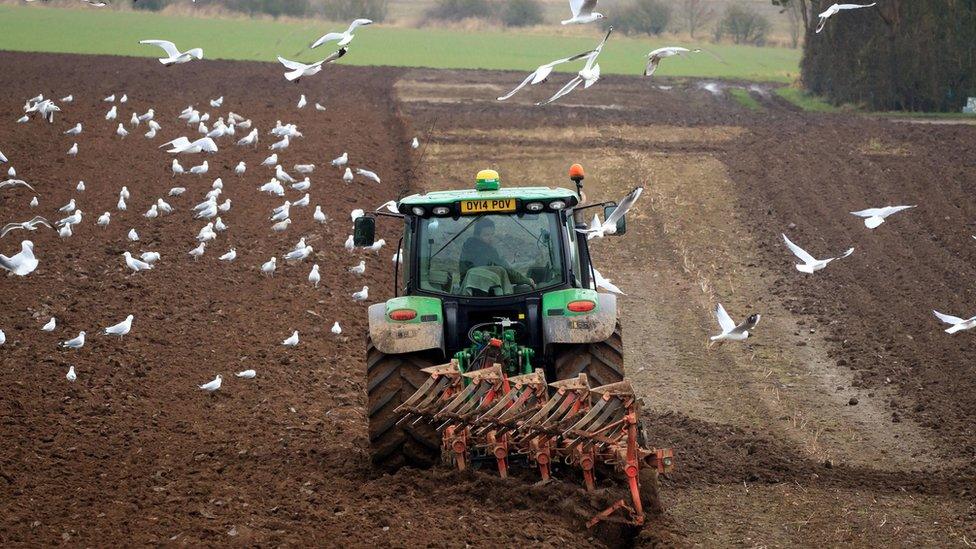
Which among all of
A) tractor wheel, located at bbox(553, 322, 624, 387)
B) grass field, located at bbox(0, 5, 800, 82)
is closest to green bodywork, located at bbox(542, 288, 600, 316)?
tractor wheel, located at bbox(553, 322, 624, 387)

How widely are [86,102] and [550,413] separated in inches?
961

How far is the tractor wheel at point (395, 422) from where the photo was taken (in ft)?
26.2

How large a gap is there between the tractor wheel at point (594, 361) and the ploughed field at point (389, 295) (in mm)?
834

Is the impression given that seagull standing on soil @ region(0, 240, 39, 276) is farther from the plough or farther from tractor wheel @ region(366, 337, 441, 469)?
the plough

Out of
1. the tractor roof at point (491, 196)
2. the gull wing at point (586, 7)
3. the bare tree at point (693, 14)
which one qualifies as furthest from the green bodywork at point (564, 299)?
the bare tree at point (693, 14)

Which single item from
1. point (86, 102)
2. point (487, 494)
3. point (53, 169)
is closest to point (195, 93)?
point (86, 102)

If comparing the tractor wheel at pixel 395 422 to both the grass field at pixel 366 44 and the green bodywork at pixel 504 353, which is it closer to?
the green bodywork at pixel 504 353

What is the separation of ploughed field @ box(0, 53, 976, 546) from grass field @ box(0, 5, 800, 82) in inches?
784

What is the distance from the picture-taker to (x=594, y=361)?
8.23 metres

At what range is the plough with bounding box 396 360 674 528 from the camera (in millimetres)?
7191

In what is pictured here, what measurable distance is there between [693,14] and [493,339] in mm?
49608

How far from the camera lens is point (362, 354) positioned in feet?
40.8

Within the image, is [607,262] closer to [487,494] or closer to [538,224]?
[538,224]

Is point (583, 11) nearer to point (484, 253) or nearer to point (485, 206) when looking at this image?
point (485, 206)
